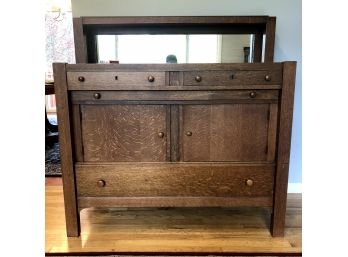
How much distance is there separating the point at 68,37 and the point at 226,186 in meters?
3.17

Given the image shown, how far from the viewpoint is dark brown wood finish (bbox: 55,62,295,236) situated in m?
1.23

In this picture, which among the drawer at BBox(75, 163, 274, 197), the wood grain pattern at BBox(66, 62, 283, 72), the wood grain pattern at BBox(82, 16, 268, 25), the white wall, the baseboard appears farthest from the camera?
the baseboard

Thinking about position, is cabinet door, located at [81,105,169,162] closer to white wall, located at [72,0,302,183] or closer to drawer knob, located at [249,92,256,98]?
drawer knob, located at [249,92,256,98]

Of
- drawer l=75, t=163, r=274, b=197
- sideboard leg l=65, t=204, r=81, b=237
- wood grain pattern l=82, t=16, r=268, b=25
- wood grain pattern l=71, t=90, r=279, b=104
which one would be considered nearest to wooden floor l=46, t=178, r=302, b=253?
sideboard leg l=65, t=204, r=81, b=237

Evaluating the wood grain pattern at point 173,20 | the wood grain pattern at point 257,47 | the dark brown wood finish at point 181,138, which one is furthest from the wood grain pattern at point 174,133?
the wood grain pattern at point 257,47

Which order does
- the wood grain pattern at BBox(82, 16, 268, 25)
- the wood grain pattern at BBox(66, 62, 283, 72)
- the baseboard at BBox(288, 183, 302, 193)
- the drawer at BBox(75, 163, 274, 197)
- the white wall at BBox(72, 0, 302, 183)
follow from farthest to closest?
the baseboard at BBox(288, 183, 302, 193) → the white wall at BBox(72, 0, 302, 183) → the wood grain pattern at BBox(82, 16, 268, 25) → the drawer at BBox(75, 163, 274, 197) → the wood grain pattern at BBox(66, 62, 283, 72)

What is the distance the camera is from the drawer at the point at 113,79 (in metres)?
1.22

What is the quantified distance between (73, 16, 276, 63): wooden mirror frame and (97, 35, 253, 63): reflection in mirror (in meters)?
0.03

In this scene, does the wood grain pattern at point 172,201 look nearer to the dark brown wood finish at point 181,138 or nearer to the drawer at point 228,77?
the dark brown wood finish at point 181,138

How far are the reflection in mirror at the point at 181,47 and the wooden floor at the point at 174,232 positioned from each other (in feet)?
3.27

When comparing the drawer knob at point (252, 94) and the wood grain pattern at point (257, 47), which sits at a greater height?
the wood grain pattern at point (257, 47)
